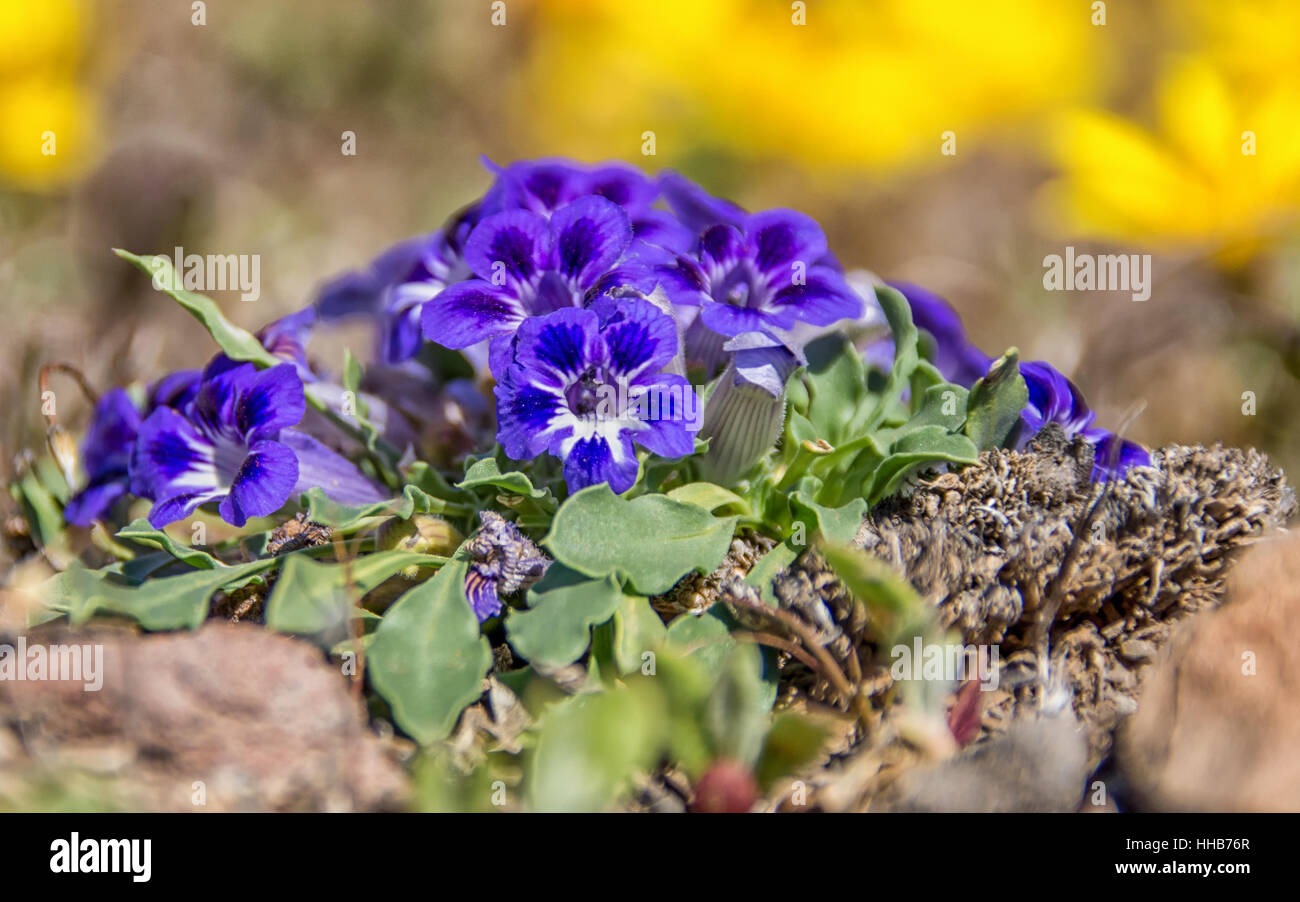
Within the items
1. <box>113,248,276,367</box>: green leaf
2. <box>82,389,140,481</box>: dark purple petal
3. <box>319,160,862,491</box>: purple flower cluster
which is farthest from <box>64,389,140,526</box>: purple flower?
<box>319,160,862,491</box>: purple flower cluster

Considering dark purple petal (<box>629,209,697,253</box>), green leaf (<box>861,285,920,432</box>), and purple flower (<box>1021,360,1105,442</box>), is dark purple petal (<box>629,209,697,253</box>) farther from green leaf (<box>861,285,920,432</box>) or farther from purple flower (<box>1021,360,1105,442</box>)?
purple flower (<box>1021,360,1105,442</box>)

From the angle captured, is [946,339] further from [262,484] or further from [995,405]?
[262,484]

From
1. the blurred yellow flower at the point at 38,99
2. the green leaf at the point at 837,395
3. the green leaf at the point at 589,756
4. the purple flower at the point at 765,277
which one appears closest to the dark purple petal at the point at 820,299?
the purple flower at the point at 765,277

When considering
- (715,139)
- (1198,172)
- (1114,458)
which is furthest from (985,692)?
(715,139)

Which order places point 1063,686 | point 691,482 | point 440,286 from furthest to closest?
point 440,286 → point 691,482 → point 1063,686

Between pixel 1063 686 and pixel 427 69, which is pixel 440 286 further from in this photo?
pixel 427 69
